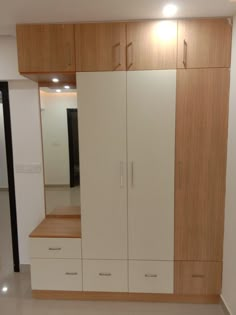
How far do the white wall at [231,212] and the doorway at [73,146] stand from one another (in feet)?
4.74

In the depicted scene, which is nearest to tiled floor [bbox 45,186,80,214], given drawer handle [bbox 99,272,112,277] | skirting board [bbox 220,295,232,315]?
drawer handle [bbox 99,272,112,277]

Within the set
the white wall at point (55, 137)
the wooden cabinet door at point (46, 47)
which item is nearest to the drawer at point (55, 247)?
the white wall at point (55, 137)

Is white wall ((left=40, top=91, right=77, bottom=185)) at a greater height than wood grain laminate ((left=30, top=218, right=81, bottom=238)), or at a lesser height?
greater

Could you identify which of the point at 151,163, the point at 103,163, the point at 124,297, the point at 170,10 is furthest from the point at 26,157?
the point at 170,10

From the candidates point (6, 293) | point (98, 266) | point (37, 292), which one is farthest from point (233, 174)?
point (6, 293)

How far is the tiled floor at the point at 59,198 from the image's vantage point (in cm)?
281

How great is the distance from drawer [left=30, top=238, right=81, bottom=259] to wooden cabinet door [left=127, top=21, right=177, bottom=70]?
5.46 feet

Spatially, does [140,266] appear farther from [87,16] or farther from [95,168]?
[87,16]

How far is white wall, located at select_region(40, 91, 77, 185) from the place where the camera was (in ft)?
8.95

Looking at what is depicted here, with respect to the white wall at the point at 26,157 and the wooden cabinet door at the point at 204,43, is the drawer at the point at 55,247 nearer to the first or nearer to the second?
the white wall at the point at 26,157

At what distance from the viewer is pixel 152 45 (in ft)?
7.09

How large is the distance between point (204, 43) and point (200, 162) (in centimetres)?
100

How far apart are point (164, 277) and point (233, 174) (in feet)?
3.71

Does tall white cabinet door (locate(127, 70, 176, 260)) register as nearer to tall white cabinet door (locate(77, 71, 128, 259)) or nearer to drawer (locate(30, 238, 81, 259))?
tall white cabinet door (locate(77, 71, 128, 259))
